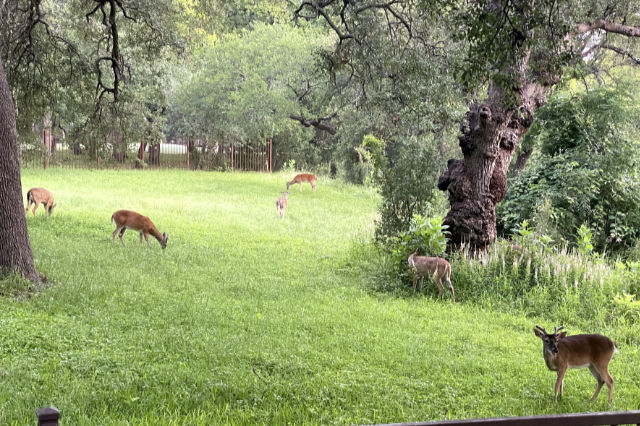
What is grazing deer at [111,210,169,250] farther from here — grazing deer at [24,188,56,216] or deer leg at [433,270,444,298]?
deer leg at [433,270,444,298]

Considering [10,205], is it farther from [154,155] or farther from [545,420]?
[154,155]

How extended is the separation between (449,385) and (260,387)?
1.99 metres

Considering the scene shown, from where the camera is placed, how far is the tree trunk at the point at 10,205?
30.8 feet

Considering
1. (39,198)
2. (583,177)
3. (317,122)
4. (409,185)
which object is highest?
(317,122)

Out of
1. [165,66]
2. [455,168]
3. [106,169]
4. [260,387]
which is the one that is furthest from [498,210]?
[106,169]

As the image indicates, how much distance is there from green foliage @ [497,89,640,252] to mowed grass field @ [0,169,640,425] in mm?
4732

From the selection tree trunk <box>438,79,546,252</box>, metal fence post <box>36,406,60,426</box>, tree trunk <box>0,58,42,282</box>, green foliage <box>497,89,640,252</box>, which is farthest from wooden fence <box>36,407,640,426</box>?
green foliage <box>497,89,640,252</box>

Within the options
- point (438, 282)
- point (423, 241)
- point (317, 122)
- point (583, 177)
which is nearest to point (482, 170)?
point (423, 241)

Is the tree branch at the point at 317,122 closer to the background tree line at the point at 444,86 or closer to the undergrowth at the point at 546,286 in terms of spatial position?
the background tree line at the point at 444,86

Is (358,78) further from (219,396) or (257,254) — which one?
(219,396)

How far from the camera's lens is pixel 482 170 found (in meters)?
12.1

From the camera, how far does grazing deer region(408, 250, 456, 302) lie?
1022 cm

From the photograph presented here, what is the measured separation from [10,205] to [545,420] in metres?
8.87

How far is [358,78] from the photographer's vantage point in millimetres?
15047
